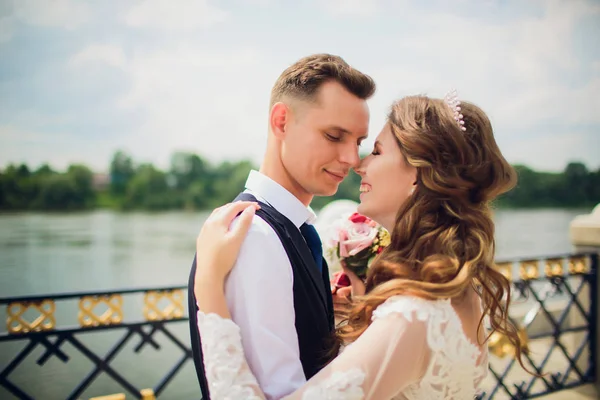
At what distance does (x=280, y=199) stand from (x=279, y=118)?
363mm

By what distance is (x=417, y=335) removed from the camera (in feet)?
4.71

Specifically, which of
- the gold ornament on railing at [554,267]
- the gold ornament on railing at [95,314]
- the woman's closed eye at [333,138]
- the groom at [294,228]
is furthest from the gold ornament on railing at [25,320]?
the gold ornament on railing at [554,267]

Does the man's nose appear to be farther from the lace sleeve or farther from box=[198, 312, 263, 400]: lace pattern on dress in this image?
box=[198, 312, 263, 400]: lace pattern on dress

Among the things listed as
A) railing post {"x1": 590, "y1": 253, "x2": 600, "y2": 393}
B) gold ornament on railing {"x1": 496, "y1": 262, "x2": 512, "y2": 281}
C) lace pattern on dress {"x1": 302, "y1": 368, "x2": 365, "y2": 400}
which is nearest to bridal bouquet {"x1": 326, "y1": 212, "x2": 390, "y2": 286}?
lace pattern on dress {"x1": 302, "y1": 368, "x2": 365, "y2": 400}

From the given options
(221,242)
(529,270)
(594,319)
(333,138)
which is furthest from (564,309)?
(221,242)

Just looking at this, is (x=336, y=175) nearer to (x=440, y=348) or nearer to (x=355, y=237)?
(x=355, y=237)

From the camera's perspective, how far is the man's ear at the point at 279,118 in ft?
6.13

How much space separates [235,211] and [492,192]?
3.39 feet

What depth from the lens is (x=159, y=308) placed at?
289cm

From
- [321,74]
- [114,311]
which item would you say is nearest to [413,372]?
[321,74]

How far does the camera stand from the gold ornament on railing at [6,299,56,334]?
2.49 metres

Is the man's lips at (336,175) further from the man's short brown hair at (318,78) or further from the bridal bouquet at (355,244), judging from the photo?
the bridal bouquet at (355,244)

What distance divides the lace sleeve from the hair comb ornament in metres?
0.80

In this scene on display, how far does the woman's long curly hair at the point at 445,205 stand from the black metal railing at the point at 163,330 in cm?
124
